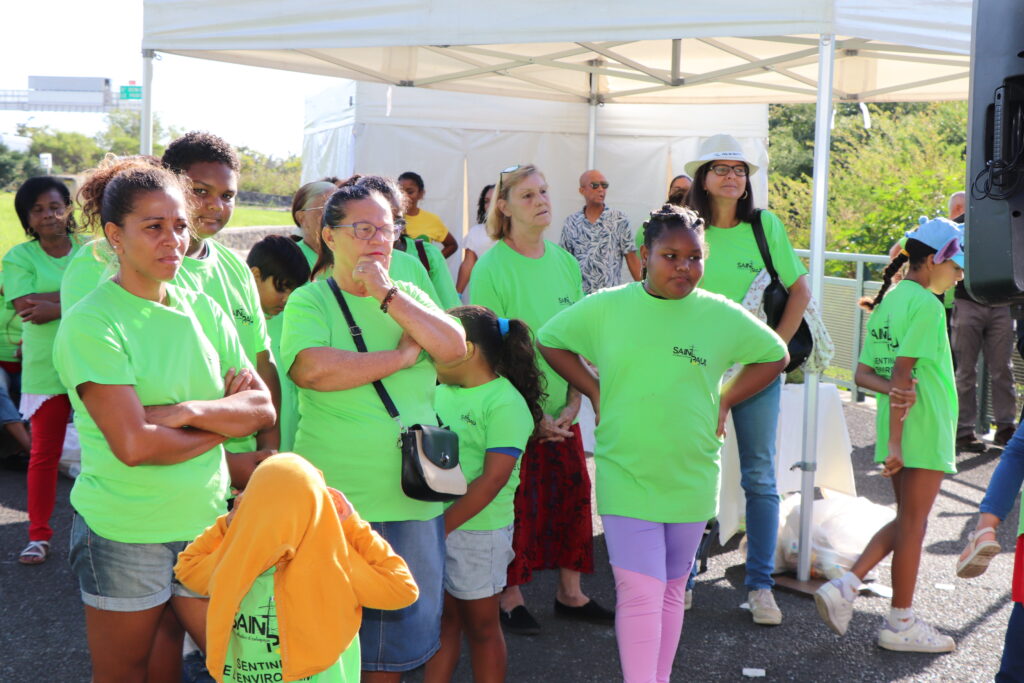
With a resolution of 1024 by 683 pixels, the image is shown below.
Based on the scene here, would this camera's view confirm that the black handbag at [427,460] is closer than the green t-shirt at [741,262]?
Yes

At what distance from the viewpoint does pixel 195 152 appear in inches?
132

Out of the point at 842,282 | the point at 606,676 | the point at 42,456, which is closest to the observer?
the point at 606,676

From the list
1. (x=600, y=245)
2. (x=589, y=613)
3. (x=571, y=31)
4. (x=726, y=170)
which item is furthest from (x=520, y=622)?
(x=600, y=245)

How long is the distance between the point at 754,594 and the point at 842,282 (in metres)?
6.39

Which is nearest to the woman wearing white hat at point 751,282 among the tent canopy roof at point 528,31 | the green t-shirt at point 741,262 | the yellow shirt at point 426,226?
the green t-shirt at point 741,262

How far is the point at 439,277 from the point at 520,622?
1.54 metres

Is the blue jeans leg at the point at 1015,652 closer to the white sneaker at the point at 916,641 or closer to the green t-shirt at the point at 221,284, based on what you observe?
the white sneaker at the point at 916,641

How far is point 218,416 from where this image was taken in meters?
2.67

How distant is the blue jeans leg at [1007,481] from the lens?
9.36 ft

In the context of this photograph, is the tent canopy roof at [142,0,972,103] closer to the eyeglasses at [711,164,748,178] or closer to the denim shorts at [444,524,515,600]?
the eyeglasses at [711,164,748,178]

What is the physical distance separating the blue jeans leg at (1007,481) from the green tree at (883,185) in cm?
867

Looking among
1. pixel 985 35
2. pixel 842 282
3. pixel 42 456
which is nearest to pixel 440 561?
pixel 985 35

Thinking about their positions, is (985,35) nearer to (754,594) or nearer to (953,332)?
(754,594)

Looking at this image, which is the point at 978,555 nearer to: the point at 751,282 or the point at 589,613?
the point at 751,282
